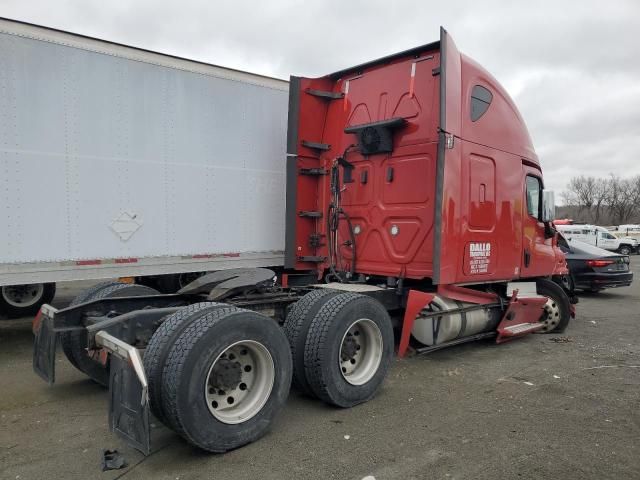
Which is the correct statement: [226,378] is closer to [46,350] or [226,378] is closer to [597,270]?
[46,350]

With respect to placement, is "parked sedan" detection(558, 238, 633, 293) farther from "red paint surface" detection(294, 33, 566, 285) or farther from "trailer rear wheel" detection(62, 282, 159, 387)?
"trailer rear wheel" detection(62, 282, 159, 387)

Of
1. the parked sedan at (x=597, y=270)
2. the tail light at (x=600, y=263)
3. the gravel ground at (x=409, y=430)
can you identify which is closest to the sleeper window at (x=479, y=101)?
the gravel ground at (x=409, y=430)

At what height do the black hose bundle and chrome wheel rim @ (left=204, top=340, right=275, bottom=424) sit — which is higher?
the black hose bundle

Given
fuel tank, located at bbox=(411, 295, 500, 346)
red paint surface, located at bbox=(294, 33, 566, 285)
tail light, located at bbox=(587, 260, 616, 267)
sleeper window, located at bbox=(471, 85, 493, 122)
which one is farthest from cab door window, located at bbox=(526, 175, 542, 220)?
tail light, located at bbox=(587, 260, 616, 267)

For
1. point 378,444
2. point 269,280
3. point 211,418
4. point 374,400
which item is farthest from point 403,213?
point 211,418

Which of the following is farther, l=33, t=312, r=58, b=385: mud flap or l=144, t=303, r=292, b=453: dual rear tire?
l=33, t=312, r=58, b=385: mud flap

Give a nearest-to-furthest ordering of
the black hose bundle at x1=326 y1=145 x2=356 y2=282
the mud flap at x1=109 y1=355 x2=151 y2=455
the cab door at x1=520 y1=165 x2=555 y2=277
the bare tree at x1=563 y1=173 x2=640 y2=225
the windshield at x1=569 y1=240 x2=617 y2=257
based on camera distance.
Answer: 1. the mud flap at x1=109 y1=355 x2=151 y2=455
2. the black hose bundle at x1=326 y1=145 x2=356 y2=282
3. the cab door at x1=520 y1=165 x2=555 y2=277
4. the windshield at x1=569 y1=240 x2=617 y2=257
5. the bare tree at x1=563 y1=173 x2=640 y2=225

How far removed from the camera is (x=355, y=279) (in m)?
6.22

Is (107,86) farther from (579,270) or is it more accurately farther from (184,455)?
(579,270)

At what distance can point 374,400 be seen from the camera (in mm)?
4566

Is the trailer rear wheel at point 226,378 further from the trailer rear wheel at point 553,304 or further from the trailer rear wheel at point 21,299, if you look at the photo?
the trailer rear wheel at point 553,304

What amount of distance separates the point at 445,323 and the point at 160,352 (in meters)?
3.57

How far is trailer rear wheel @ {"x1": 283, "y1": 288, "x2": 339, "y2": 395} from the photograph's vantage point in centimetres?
425

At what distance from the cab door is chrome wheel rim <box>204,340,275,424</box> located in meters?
4.36
